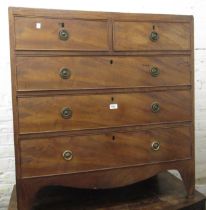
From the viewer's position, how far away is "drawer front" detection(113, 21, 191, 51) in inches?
61.8

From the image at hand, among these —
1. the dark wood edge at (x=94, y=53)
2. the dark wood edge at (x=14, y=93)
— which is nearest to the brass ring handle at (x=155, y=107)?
the dark wood edge at (x=94, y=53)

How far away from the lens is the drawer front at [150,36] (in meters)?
1.57

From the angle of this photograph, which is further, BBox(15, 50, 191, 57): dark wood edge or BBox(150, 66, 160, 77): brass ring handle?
BBox(150, 66, 160, 77): brass ring handle

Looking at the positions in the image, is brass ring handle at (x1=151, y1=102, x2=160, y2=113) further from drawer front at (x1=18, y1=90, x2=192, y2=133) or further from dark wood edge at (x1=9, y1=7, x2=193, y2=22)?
dark wood edge at (x1=9, y1=7, x2=193, y2=22)

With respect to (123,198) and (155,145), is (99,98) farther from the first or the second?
(123,198)

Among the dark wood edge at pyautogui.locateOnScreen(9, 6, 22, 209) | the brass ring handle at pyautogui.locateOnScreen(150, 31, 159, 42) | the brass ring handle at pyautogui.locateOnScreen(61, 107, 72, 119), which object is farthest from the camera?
the brass ring handle at pyautogui.locateOnScreen(150, 31, 159, 42)

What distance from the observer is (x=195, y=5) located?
2.32m

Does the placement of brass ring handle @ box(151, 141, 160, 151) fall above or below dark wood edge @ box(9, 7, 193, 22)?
below

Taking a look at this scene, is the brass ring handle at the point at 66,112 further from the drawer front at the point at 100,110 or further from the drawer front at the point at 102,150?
the drawer front at the point at 102,150

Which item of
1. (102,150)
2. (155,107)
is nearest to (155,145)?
(155,107)

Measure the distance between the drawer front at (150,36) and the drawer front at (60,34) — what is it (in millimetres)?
85

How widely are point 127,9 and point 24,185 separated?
146 centimetres

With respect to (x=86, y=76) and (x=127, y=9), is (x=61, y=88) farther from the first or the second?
(x=127, y=9)

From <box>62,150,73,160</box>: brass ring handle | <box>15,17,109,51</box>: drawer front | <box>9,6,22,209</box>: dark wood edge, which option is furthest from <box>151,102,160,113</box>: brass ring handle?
<box>9,6,22,209</box>: dark wood edge
